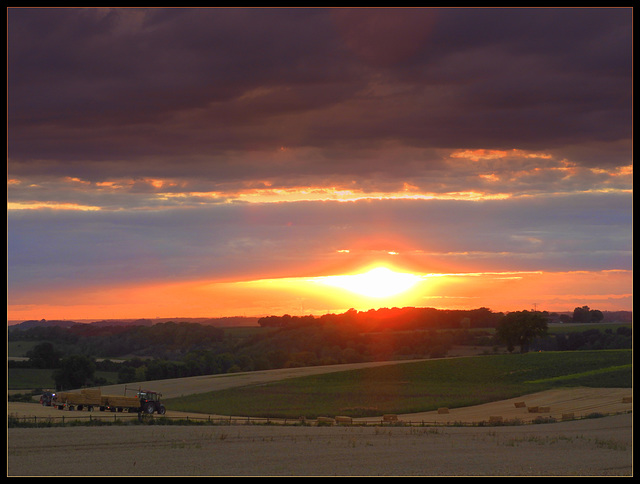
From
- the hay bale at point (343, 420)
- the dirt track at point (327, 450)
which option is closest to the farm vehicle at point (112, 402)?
the dirt track at point (327, 450)

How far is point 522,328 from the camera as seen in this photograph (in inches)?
5536

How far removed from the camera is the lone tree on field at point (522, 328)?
140000 millimetres

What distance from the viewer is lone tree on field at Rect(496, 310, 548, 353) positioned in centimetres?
14000

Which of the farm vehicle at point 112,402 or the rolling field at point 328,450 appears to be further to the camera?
the farm vehicle at point 112,402

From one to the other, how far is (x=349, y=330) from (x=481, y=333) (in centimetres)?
3124

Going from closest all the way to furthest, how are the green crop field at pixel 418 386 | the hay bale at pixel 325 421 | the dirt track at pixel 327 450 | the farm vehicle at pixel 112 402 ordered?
the dirt track at pixel 327 450
the hay bale at pixel 325 421
the farm vehicle at pixel 112 402
the green crop field at pixel 418 386

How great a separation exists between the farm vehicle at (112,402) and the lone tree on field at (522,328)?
86.5m

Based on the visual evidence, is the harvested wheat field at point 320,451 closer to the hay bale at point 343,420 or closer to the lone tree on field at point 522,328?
the hay bale at point 343,420

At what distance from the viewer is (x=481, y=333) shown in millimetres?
173750

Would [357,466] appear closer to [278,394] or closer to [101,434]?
[101,434]

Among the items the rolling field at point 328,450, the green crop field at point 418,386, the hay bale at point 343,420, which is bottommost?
the green crop field at point 418,386

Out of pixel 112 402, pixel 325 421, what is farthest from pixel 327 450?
pixel 112 402

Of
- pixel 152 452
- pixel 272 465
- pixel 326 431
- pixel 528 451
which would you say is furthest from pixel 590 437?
pixel 152 452

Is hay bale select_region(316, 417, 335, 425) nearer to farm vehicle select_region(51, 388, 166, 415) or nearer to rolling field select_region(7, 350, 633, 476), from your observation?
rolling field select_region(7, 350, 633, 476)
